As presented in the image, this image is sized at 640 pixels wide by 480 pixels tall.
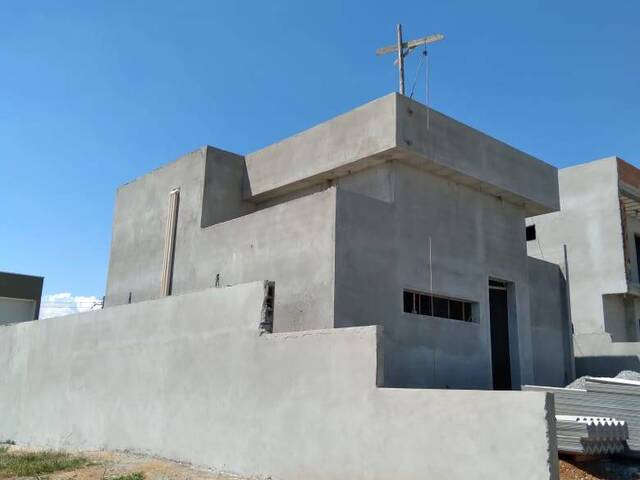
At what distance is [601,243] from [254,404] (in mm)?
17304

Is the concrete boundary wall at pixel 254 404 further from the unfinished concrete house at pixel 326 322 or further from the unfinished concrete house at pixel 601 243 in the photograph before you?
the unfinished concrete house at pixel 601 243

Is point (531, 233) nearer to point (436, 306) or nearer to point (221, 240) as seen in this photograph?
point (436, 306)

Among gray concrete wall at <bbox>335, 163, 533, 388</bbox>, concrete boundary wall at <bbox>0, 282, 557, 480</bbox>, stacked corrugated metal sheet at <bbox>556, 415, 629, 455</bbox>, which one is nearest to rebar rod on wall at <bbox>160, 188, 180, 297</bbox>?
concrete boundary wall at <bbox>0, 282, 557, 480</bbox>

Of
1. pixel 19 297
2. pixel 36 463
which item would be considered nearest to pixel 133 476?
pixel 36 463

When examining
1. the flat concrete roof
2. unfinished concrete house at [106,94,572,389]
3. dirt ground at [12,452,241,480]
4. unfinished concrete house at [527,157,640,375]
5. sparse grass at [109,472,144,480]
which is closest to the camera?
sparse grass at [109,472,144,480]

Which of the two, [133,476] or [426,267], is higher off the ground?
[426,267]

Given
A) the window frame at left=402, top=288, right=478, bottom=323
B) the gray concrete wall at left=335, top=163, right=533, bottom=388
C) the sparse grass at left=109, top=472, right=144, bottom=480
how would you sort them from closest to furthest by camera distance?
the sparse grass at left=109, top=472, right=144, bottom=480
the gray concrete wall at left=335, top=163, right=533, bottom=388
the window frame at left=402, top=288, right=478, bottom=323

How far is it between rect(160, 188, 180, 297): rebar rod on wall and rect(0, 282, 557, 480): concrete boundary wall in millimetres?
1649

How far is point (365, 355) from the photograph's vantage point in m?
8.38

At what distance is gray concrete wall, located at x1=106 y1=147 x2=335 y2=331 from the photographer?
37.1ft

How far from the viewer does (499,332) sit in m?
15.1

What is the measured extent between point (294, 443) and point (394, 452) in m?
1.91

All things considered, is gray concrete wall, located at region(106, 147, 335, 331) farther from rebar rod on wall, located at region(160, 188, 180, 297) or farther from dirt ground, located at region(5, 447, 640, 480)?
dirt ground, located at region(5, 447, 640, 480)

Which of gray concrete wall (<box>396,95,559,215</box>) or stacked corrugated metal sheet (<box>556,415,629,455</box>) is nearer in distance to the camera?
stacked corrugated metal sheet (<box>556,415,629,455</box>)
